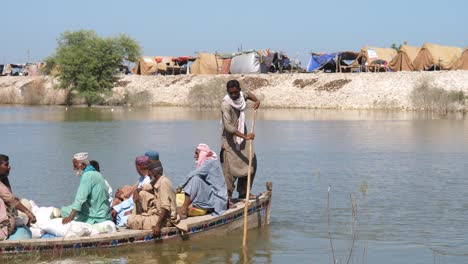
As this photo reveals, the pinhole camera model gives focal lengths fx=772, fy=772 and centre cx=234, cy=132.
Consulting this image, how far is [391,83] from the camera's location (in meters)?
42.1

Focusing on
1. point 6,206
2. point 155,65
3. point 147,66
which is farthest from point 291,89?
point 6,206

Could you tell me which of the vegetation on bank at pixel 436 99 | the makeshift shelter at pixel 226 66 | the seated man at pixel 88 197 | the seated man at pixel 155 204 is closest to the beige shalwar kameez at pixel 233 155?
the seated man at pixel 155 204

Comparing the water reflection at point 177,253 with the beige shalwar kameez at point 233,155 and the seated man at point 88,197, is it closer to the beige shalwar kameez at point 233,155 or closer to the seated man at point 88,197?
the seated man at point 88,197

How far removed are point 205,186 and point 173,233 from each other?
80 cm

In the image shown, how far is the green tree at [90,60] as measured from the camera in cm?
4709

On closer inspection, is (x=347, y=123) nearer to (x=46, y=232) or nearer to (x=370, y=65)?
(x=370, y=65)

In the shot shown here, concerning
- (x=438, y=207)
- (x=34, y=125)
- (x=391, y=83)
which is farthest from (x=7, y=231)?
(x=391, y=83)

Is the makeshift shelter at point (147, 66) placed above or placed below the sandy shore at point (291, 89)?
above

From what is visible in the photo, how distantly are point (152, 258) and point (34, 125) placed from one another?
926 inches

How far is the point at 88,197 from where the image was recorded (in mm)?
8477

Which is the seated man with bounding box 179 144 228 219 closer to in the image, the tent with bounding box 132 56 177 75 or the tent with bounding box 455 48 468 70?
the tent with bounding box 455 48 468 70

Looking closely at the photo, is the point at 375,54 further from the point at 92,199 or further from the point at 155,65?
the point at 92,199

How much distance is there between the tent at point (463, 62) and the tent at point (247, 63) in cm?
1278

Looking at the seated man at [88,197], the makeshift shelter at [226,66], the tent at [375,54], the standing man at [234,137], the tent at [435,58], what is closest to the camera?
the seated man at [88,197]
